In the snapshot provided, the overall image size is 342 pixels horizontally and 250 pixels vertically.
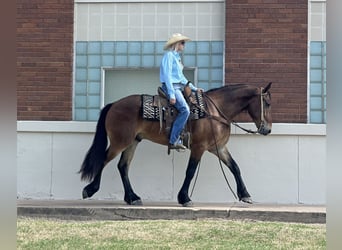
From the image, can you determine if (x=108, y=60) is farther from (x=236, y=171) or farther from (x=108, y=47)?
(x=236, y=171)

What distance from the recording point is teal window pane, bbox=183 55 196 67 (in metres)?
10.9

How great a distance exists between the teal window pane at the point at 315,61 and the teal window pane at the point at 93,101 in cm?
396

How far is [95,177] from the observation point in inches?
380

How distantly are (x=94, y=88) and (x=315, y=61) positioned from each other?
13.4 ft

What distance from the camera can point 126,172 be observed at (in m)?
9.86

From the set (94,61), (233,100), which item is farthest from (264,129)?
(94,61)

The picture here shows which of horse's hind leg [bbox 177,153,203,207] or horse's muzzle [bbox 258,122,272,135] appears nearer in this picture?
horse's hind leg [bbox 177,153,203,207]

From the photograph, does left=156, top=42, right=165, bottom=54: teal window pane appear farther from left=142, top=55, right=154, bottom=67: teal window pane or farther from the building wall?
left=142, top=55, right=154, bottom=67: teal window pane

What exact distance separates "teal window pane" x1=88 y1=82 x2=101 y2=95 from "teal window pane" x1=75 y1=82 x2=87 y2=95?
9 cm

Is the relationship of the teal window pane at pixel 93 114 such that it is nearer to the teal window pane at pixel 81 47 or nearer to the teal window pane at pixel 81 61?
the teal window pane at pixel 81 61

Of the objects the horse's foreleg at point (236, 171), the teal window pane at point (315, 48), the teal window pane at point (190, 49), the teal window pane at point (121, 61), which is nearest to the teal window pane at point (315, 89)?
the teal window pane at point (315, 48)

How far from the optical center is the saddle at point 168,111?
30.7 ft

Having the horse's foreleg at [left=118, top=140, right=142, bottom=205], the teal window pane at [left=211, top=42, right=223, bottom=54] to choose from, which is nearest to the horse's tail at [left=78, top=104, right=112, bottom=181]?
the horse's foreleg at [left=118, top=140, right=142, bottom=205]
